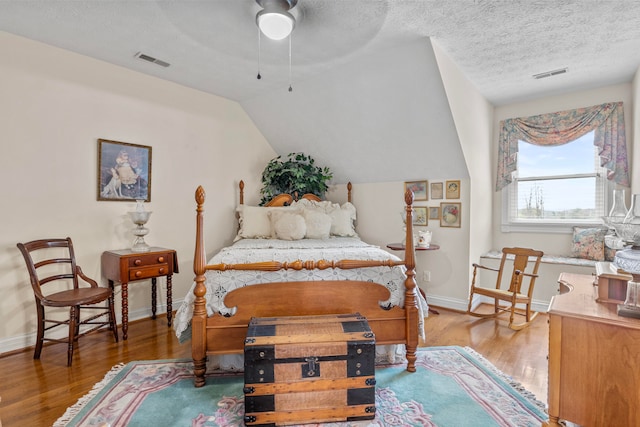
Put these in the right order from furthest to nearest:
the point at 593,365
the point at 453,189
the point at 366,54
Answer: the point at 453,189 → the point at 366,54 → the point at 593,365

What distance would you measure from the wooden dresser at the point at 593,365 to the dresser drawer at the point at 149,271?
3067 millimetres

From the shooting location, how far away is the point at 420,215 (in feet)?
13.1

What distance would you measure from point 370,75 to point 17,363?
3.80 m

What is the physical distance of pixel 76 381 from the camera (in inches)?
87.8

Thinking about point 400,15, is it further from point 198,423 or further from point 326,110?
point 198,423

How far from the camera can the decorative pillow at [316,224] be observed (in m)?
3.63

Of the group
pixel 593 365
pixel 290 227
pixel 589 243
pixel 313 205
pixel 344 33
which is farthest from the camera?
pixel 313 205

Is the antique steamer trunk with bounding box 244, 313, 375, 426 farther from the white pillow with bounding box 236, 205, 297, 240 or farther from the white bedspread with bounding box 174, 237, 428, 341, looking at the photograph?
the white pillow with bounding box 236, 205, 297, 240

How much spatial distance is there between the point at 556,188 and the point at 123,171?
16.2 feet

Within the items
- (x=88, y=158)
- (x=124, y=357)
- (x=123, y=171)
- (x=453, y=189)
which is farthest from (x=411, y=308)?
(x=88, y=158)

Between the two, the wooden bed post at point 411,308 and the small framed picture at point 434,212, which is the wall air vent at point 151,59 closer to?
the wooden bed post at point 411,308

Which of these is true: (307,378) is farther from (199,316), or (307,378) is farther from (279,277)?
(199,316)

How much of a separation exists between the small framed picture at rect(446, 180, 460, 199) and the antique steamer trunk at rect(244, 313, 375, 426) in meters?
2.45

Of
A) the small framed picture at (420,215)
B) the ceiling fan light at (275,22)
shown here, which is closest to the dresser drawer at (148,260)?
the ceiling fan light at (275,22)
